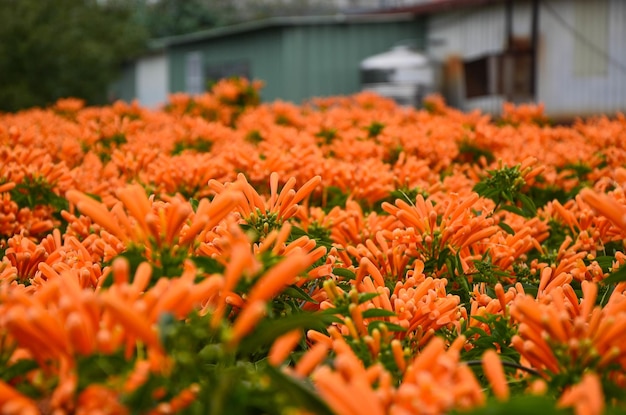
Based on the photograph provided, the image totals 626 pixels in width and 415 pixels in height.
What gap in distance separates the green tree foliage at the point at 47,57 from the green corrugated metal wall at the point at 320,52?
5.70 metres

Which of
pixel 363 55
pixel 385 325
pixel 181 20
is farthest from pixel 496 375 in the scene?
pixel 181 20

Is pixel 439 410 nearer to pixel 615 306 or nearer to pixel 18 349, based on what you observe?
pixel 615 306

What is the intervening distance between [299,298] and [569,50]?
12.1m

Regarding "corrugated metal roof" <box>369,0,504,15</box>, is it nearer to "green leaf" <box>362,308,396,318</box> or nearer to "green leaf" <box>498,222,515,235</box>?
"green leaf" <box>498,222,515,235</box>

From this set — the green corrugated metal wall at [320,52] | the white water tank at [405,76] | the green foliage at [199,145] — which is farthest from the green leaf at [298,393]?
the green corrugated metal wall at [320,52]

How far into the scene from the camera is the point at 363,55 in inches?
679

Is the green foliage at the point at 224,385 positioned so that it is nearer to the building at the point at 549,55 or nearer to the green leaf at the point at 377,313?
the green leaf at the point at 377,313

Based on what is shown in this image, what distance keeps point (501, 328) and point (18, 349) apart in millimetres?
864

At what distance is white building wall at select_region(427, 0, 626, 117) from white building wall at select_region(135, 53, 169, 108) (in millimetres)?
12928

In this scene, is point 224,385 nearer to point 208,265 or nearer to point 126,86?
point 208,265

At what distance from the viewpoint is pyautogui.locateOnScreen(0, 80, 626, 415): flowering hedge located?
88 cm

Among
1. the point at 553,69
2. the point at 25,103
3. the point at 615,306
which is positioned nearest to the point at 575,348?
the point at 615,306

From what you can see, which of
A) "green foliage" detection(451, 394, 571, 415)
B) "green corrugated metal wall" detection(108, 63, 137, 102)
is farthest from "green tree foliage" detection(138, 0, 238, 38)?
"green foliage" detection(451, 394, 571, 415)

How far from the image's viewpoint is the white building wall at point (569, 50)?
11.8m
